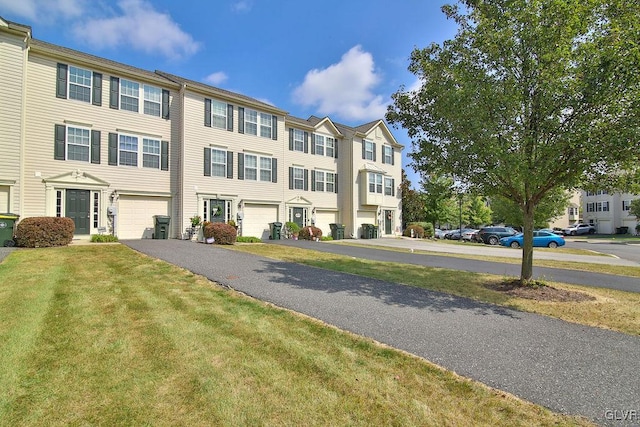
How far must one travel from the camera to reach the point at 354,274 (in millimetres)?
9125

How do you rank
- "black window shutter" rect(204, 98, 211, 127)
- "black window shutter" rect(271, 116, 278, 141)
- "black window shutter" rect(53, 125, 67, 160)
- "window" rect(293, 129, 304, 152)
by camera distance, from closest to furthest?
"black window shutter" rect(53, 125, 67, 160) < "black window shutter" rect(204, 98, 211, 127) < "black window shutter" rect(271, 116, 278, 141) < "window" rect(293, 129, 304, 152)

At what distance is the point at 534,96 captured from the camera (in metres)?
7.07

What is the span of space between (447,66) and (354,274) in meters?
5.89

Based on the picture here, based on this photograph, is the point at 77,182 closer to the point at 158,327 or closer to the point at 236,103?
the point at 236,103

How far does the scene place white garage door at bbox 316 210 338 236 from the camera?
82.0ft

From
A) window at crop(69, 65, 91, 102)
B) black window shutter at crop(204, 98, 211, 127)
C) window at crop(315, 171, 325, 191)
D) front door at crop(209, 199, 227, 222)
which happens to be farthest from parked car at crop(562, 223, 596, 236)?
window at crop(69, 65, 91, 102)

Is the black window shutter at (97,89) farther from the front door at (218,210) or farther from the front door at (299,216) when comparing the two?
the front door at (299,216)

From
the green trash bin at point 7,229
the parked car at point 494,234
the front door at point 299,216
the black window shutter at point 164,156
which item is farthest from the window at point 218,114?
the parked car at point 494,234

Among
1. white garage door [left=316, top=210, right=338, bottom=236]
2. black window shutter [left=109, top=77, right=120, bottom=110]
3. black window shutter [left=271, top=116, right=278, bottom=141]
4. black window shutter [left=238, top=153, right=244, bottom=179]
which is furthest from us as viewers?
white garage door [left=316, top=210, right=338, bottom=236]

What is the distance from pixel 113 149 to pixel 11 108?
3.81 meters

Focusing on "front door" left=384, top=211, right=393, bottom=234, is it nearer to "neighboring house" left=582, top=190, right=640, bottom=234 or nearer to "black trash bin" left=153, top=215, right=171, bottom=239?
"black trash bin" left=153, top=215, right=171, bottom=239

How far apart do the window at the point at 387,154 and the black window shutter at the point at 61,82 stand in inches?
879

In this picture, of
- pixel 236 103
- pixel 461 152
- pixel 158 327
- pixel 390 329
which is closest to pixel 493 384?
pixel 390 329

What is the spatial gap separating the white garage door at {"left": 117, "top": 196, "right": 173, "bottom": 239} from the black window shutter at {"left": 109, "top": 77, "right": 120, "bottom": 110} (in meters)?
4.61
